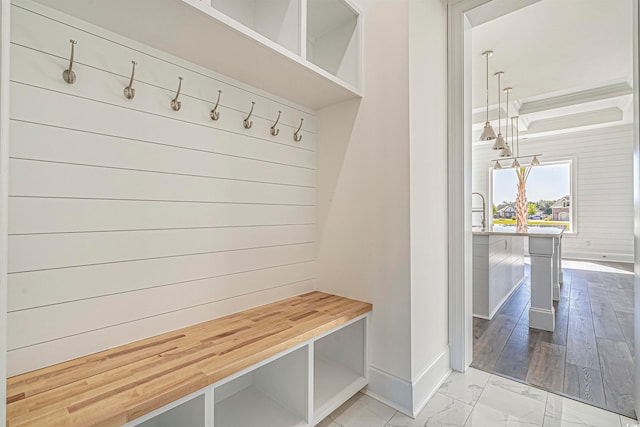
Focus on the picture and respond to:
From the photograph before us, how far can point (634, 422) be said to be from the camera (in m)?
1.43

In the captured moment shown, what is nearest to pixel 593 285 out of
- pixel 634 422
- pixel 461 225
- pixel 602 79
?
pixel 602 79

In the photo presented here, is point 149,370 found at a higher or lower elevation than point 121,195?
lower

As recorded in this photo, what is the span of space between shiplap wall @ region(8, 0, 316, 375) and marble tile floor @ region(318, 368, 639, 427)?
75 centimetres

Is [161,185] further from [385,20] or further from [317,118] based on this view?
[385,20]

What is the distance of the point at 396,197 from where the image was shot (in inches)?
62.4

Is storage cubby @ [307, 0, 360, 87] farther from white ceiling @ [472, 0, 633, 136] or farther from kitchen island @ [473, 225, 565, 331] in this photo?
kitchen island @ [473, 225, 565, 331]

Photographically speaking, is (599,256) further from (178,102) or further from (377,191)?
(178,102)

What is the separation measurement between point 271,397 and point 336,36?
82.0 inches

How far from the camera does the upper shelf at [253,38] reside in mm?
1035

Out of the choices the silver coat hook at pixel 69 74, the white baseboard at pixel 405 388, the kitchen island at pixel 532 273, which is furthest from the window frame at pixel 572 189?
the silver coat hook at pixel 69 74

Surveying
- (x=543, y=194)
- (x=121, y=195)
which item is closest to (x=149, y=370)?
(x=121, y=195)

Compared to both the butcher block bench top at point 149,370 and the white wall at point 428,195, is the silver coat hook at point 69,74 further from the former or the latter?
the white wall at point 428,195

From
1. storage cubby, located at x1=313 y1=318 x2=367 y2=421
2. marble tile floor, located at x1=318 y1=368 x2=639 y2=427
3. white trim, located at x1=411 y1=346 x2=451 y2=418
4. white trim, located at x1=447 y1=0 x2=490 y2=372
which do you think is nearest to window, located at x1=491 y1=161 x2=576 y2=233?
white trim, located at x1=447 y1=0 x2=490 y2=372

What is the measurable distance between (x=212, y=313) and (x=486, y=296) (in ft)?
8.53
